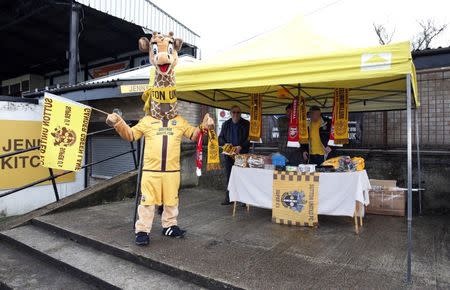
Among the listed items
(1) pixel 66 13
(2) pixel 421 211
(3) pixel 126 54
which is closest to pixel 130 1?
(1) pixel 66 13

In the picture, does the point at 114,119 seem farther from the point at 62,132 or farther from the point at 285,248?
the point at 285,248

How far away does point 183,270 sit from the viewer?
3.47m

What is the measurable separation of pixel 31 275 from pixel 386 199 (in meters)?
5.00

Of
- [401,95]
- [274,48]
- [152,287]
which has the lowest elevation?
[152,287]

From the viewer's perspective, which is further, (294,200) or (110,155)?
(110,155)

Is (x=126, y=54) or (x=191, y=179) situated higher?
(x=126, y=54)

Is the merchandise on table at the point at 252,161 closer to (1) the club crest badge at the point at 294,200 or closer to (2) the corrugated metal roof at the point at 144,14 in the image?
(1) the club crest badge at the point at 294,200

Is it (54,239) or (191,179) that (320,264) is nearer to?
(54,239)

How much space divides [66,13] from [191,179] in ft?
23.8

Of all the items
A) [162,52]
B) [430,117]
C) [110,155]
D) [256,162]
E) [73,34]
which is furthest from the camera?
[73,34]

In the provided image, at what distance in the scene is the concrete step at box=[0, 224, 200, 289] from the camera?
11.3 ft

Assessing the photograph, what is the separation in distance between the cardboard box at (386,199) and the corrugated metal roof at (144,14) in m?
9.01

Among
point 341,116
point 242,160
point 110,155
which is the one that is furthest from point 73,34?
point 341,116

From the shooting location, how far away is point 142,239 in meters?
4.13
